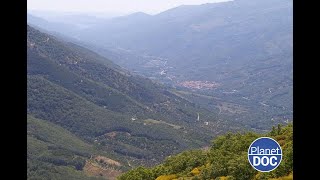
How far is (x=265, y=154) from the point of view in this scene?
14.7 ft

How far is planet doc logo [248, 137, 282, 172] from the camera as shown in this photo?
14.5ft

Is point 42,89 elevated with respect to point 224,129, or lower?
elevated

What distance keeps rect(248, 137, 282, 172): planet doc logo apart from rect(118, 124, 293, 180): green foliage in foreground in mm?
2761

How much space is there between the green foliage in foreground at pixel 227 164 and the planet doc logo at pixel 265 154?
2.76 m

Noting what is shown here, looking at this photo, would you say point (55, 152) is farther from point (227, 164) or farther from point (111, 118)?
point (227, 164)

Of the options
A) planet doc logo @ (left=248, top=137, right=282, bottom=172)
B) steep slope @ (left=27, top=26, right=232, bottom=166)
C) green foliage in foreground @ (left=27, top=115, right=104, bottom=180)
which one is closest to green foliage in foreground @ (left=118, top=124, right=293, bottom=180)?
planet doc logo @ (left=248, top=137, right=282, bottom=172)

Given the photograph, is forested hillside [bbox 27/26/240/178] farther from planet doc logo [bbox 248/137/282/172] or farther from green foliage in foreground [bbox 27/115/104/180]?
planet doc logo [bbox 248/137/282/172]

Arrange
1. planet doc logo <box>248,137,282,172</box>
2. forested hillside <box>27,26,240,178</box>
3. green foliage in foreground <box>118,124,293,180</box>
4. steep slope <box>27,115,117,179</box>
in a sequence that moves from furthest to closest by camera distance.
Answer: forested hillside <box>27,26,240,178</box> < steep slope <box>27,115,117,179</box> < green foliage in foreground <box>118,124,293,180</box> < planet doc logo <box>248,137,282,172</box>

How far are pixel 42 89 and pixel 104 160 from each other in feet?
214

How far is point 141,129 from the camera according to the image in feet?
522

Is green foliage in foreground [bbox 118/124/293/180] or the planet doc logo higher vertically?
the planet doc logo
